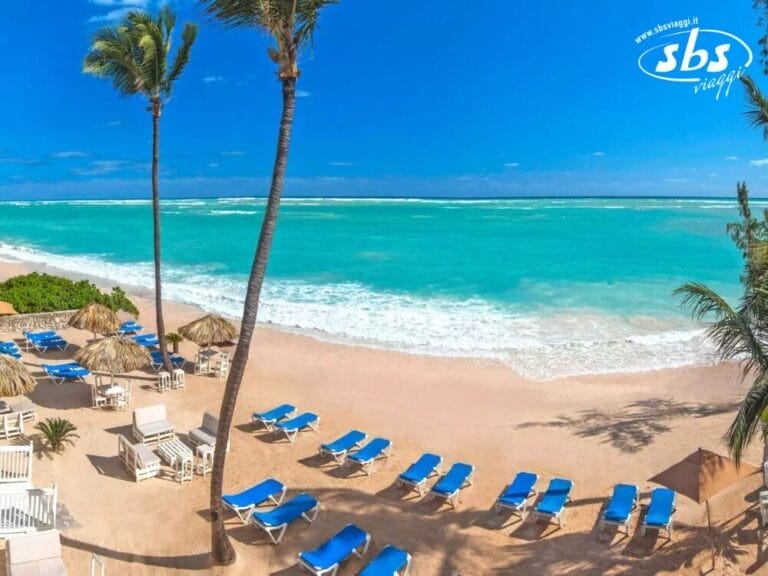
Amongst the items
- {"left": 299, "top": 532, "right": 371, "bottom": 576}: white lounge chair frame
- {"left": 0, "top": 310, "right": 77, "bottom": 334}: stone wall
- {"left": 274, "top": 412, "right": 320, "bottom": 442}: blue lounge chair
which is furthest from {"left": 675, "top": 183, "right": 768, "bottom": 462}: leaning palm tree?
{"left": 0, "top": 310, "right": 77, "bottom": 334}: stone wall

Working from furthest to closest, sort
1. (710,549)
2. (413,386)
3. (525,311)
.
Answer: (525,311) → (413,386) → (710,549)

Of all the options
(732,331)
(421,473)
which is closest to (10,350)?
(421,473)

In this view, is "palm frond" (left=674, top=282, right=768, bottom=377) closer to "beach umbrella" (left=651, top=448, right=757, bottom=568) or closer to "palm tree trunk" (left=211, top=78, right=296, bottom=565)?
"beach umbrella" (left=651, top=448, right=757, bottom=568)

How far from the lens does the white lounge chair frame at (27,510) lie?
6737 mm

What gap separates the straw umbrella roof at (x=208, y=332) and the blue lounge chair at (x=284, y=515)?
654cm

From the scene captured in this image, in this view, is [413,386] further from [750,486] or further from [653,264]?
[653,264]

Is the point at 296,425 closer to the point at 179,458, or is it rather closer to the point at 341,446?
the point at 341,446

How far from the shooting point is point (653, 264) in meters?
35.4

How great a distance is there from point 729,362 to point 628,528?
33.5ft

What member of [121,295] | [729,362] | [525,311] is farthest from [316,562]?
[525,311]

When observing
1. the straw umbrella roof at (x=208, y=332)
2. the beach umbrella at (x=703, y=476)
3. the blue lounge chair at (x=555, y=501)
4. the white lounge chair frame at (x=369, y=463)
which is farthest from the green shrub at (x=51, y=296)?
the beach umbrella at (x=703, y=476)

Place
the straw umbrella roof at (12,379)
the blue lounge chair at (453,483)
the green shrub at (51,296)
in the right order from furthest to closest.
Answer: the green shrub at (51,296) → the straw umbrella roof at (12,379) → the blue lounge chair at (453,483)

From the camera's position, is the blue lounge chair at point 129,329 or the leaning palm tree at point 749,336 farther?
the blue lounge chair at point 129,329

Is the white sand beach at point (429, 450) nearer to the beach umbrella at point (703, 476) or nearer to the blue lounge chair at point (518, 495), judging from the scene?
the blue lounge chair at point (518, 495)
